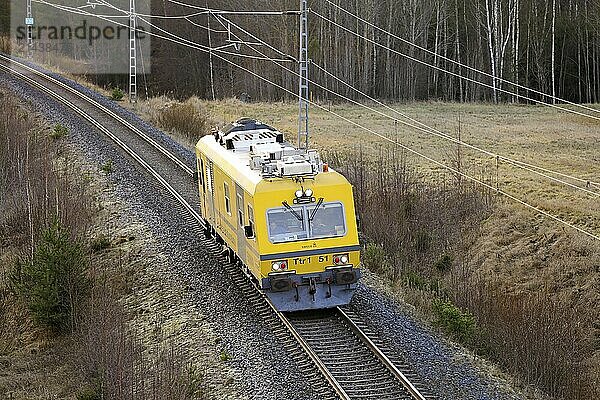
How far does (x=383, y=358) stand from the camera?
47.7 feet

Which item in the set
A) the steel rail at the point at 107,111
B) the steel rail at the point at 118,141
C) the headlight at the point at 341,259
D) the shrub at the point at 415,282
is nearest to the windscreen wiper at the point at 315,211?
the headlight at the point at 341,259

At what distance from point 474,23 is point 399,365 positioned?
153ft

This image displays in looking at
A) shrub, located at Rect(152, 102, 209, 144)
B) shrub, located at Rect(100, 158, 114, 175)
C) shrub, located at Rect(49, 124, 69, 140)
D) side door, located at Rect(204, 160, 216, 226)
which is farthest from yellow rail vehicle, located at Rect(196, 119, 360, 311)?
shrub, located at Rect(152, 102, 209, 144)

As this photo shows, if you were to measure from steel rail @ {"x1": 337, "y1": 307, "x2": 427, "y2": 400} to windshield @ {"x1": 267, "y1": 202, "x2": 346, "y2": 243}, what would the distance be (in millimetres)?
1461

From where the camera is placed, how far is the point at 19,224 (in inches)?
1062

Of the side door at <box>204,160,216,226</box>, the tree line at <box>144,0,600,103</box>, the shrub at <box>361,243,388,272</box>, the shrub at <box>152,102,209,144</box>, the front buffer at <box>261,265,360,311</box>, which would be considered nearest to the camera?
the front buffer at <box>261,265,360,311</box>

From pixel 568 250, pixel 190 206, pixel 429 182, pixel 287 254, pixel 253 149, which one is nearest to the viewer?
pixel 287 254

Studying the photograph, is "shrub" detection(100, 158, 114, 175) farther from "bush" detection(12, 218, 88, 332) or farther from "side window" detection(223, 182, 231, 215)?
"side window" detection(223, 182, 231, 215)

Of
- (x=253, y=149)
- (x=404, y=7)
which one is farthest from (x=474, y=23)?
(x=253, y=149)

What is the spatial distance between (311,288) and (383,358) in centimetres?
237

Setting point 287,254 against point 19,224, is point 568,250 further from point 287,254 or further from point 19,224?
point 19,224

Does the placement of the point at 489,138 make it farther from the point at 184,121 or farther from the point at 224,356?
the point at 224,356

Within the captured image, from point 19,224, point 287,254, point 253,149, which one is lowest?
point 19,224

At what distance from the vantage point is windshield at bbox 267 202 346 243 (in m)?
16.5
